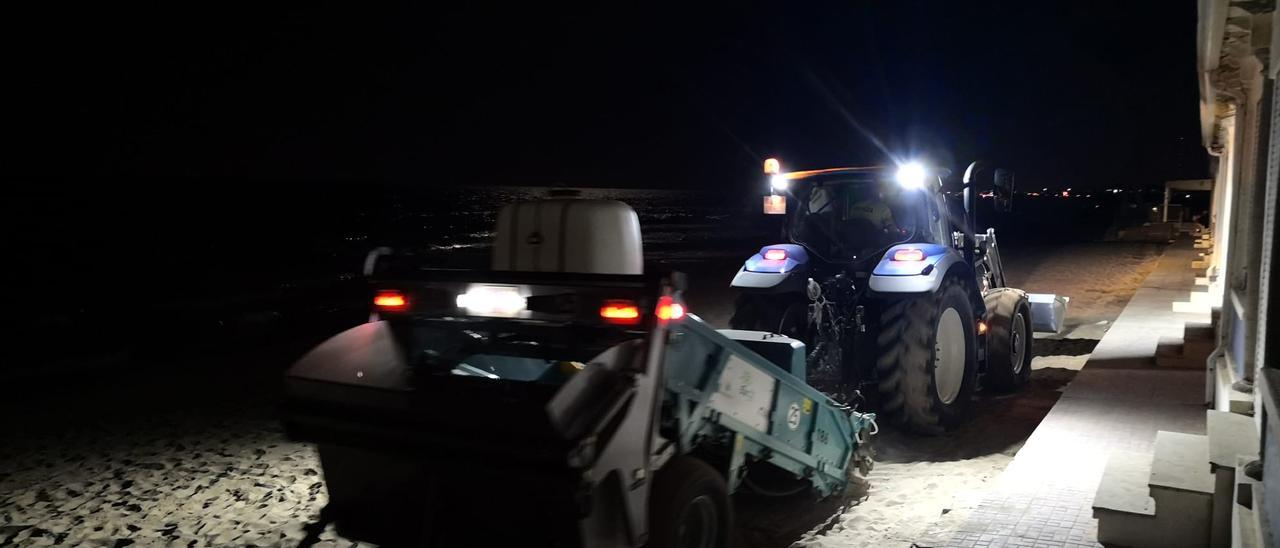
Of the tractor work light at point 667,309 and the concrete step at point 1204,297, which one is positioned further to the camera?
the concrete step at point 1204,297

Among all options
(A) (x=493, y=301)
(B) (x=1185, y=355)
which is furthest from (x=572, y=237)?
(B) (x=1185, y=355)

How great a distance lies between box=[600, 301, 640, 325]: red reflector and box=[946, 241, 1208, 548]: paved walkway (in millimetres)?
1764

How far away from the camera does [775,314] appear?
6.80 m

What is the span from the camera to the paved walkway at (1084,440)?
12.6 ft

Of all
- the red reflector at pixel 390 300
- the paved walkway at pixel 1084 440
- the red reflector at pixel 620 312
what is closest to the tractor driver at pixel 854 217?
the paved walkway at pixel 1084 440

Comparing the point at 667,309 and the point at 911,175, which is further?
the point at 911,175

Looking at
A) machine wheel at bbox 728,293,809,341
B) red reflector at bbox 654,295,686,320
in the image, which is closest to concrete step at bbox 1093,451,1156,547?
red reflector at bbox 654,295,686,320

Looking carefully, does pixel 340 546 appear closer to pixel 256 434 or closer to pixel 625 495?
pixel 625 495

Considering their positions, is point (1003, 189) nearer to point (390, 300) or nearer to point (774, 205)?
point (774, 205)

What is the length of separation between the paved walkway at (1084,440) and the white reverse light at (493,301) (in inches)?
86.7

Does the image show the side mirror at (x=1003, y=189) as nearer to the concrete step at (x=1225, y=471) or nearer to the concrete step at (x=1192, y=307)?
the concrete step at (x=1225, y=471)

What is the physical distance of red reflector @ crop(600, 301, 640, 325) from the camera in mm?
3383

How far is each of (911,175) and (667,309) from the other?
400cm

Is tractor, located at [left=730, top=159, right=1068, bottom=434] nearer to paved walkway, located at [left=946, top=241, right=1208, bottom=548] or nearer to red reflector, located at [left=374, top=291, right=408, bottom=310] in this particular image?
paved walkway, located at [left=946, top=241, right=1208, bottom=548]
